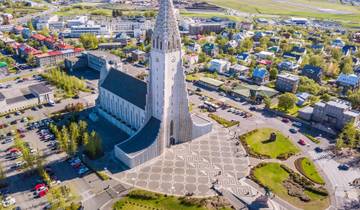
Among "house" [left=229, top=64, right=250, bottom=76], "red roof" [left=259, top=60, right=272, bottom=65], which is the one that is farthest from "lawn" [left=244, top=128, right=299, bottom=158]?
"red roof" [left=259, top=60, right=272, bottom=65]

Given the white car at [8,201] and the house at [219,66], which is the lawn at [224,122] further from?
the white car at [8,201]

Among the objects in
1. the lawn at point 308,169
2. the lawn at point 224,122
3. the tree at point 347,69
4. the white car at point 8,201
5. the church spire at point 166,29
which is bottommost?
the white car at point 8,201

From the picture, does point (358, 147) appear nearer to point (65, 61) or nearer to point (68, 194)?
point (68, 194)

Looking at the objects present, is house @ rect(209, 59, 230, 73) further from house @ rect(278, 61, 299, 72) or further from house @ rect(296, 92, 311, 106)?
house @ rect(296, 92, 311, 106)

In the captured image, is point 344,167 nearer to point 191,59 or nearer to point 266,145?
point 266,145

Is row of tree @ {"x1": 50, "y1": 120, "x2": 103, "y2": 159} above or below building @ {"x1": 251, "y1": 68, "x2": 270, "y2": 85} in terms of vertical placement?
below

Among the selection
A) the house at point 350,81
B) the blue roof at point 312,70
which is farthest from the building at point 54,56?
the house at point 350,81

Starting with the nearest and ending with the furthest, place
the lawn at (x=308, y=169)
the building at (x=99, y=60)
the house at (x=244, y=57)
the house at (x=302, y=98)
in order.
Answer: the lawn at (x=308, y=169) < the house at (x=302, y=98) < the building at (x=99, y=60) < the house at (x=244, y=57)
